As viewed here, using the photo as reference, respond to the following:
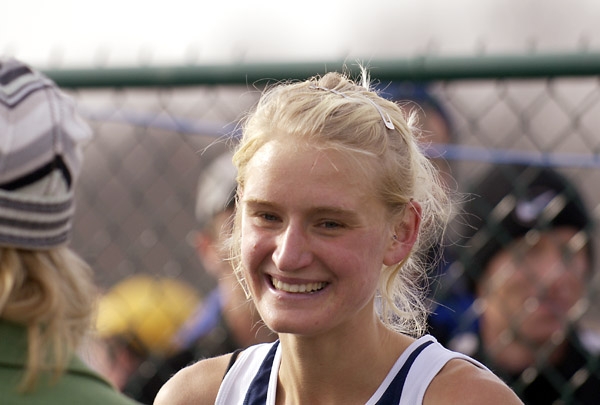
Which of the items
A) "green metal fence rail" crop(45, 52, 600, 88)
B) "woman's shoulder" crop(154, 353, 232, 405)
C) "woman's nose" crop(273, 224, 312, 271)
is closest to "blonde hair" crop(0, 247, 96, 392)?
"woman's nose" crop(273, 224, 312, 271)

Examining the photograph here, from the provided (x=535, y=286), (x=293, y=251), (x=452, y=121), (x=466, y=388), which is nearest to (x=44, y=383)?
(x=293, y=251)

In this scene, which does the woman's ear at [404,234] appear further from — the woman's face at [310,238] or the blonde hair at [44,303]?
the blonde hair at [44,303]

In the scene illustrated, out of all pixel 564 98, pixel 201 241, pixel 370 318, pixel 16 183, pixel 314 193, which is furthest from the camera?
pixel 201 241

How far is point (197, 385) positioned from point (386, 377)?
48 cm

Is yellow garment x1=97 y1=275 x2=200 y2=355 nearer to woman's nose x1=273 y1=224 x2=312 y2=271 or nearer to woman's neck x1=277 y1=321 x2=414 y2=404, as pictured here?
woman's neck x1=277 y1=321 x2=414 y2=404

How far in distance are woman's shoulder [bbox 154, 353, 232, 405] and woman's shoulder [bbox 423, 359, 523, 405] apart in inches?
21.4

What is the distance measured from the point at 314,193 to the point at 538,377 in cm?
132

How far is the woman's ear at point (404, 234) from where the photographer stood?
198cm

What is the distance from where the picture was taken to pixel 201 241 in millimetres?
3352

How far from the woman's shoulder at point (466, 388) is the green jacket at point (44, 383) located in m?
0.65

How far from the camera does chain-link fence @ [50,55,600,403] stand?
104 inches

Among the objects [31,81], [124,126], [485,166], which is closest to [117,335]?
[124,126]

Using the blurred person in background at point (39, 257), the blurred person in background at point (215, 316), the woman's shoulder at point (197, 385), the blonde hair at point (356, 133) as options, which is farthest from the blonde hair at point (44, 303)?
the blurred person in background at point (215, 316)

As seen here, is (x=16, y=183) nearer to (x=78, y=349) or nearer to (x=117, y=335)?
(x=78, y=349)
